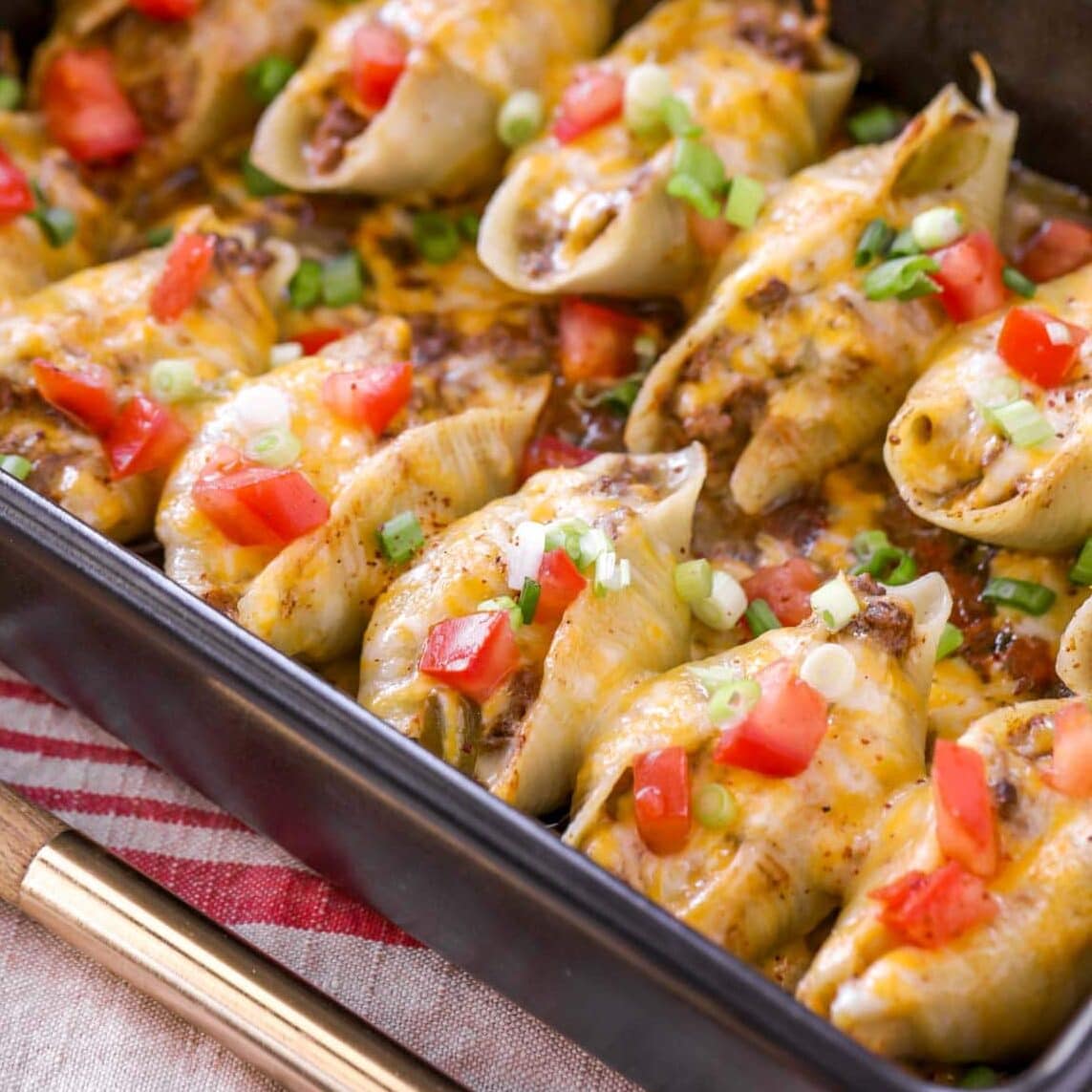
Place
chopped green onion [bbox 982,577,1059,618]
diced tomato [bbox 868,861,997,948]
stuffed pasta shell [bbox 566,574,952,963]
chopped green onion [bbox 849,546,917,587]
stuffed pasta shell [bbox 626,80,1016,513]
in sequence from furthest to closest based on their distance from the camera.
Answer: stuffed pasta shell [bbox 626,80,1016,513]
chopped green onion [bbox 849,546,917,587]
chopped green onion [bbox 982,577,1059,618]
stuffed pasta shell [bbox 566,574,952,963]
diced tomato [bbox 868,861,997,948]

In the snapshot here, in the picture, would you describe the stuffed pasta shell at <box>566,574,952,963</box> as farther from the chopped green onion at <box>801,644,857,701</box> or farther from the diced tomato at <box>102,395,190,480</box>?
the diced tomato at <box>102,395,190,480</box>

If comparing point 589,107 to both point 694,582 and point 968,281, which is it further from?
point 694,582

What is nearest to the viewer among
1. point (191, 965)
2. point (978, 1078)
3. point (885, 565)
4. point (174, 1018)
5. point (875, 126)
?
point (978, 1078)

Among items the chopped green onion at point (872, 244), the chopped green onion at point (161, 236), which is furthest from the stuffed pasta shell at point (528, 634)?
the chopped green onion at point (161, 236)

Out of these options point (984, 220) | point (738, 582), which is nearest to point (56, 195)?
point (738, 582)

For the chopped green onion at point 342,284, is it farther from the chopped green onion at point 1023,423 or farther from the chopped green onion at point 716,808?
the chopped green onion at point 716,808

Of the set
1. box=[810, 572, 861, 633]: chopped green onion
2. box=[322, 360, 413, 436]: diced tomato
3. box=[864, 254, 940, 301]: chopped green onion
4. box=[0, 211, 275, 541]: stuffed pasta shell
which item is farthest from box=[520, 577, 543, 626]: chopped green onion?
box=[864, 254, 940, 301]: chopped green onion

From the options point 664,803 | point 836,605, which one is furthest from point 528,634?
point 836,605
